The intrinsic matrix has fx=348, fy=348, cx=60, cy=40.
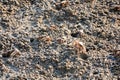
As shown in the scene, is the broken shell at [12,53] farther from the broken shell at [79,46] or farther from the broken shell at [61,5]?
the broken shell at [61,5]

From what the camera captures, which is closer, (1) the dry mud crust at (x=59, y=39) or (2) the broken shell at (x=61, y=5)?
(1) the dry mud crust at (x=59, y=39)

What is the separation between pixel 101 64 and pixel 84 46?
141 millimetres

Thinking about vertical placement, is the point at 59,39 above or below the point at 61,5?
below

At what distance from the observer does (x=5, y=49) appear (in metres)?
1.75

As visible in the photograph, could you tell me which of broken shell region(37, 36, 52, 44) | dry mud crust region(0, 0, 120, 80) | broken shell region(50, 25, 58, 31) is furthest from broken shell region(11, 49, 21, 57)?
broken shell region(50, 25, 58, 31)

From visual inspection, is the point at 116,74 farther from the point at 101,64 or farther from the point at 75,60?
the point at 75,60

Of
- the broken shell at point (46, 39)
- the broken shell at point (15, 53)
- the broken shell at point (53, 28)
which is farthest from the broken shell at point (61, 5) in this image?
the broken shell at point (15, 53)

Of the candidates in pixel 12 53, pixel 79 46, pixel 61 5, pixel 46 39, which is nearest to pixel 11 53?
pixel 12 53

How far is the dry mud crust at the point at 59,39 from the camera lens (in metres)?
1.66

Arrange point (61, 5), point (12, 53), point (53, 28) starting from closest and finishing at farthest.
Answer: point (12, 53)
point (53, 28)
point (61, 5)

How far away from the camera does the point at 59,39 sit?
1811mm

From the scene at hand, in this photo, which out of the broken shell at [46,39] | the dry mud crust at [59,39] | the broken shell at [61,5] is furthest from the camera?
the broken shell at [61,5]

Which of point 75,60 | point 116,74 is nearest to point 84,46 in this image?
point 75,60

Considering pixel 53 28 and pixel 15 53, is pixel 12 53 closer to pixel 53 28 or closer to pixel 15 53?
pixel 15 53
